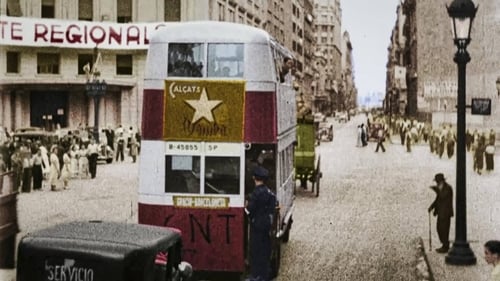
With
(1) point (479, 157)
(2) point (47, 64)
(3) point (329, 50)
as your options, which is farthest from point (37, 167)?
(1) point (479, 157)

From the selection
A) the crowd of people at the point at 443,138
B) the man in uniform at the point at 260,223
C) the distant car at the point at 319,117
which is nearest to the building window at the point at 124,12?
the distant car at the point at 319,117

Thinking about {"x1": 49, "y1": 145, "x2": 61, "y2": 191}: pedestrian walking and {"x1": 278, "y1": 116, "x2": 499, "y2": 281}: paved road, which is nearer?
{"x1": 278, "y1": 116, "x2": 499, "y2": 281}: paved road

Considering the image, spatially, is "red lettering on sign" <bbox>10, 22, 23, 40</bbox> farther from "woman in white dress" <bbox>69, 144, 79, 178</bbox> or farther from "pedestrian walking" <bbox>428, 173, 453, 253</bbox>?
"pedestrian walking" <bbox>428, 173, 453, 253</bbox>

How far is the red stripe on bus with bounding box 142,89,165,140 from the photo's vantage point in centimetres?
1130

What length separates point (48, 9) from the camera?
24.6m

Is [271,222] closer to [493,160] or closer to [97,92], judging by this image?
[493,160]

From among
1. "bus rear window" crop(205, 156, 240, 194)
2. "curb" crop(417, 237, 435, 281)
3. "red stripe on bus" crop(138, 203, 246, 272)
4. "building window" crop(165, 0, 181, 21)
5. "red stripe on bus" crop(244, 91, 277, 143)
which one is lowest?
"curb" crop(417, 237, 435, 281)

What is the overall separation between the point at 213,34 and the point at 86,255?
4.62 m

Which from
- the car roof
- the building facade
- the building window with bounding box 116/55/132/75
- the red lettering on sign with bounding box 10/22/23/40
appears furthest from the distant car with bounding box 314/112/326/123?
the car roof

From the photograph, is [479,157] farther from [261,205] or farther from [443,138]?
[261,205]

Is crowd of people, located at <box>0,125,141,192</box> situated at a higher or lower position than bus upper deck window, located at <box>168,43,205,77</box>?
lower

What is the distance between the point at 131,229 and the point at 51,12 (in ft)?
61.0

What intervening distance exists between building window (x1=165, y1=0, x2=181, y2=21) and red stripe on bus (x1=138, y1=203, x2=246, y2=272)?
22.5m

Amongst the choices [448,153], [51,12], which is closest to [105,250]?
[448,153]
